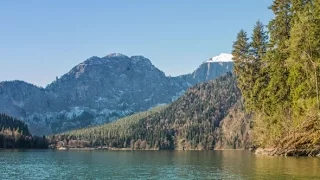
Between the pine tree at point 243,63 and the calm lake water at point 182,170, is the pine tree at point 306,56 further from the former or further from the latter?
the pine tree at point 243,63

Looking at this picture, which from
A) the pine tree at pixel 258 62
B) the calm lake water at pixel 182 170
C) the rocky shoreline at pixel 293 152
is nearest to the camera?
the calm lake water at pixel 182 170

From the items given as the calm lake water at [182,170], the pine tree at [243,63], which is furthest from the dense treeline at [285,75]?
the calm lake water at [182,170]

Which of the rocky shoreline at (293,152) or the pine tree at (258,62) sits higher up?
the pine tree at (258,62)

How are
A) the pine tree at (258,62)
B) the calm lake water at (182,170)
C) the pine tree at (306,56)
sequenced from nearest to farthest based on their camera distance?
1. the calm lake water at (182,170)
2. the pine tree at (306,56)
3. the pine tree at (258,62)

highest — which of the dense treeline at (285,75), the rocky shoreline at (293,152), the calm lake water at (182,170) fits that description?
the dense treeline at (285,75)

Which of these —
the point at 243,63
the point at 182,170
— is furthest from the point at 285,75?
the point at 182,170

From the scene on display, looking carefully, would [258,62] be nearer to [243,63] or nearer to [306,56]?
[243,63]

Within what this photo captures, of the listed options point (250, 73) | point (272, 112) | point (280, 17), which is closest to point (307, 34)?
point (280, 17)

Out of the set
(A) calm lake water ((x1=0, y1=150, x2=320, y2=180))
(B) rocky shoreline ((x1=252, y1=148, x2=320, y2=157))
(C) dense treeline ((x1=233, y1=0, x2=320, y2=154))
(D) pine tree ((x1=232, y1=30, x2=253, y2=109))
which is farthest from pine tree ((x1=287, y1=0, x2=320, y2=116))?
(D) pine tree ((x1=232, y1=30, x2=253, y2=109))

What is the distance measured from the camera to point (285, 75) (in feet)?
334

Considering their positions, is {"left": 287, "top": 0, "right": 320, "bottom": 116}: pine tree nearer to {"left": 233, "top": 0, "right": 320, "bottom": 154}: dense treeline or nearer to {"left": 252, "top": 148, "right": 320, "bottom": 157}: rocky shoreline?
{"left": 233, "top": 0, "right": 320, "bottom": 154}: dense treeline

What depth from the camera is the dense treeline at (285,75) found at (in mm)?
79688

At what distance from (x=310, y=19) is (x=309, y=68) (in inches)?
390

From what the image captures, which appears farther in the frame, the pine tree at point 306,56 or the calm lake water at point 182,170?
the pine tree at point 306,56
